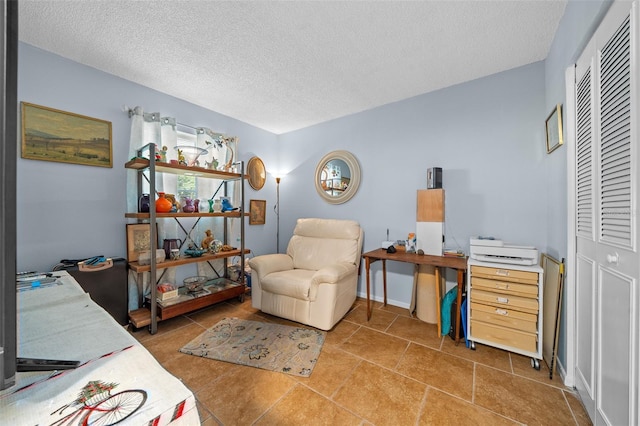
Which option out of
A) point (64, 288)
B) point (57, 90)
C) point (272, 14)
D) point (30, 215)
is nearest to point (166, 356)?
point (64, 288)

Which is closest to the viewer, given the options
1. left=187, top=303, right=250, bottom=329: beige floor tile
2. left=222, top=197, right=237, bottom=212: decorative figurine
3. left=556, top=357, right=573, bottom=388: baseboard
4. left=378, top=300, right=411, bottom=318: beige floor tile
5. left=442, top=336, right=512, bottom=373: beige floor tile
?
left=556, top=357, right=573, bottom=388: baseboard

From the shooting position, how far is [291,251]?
3.23m

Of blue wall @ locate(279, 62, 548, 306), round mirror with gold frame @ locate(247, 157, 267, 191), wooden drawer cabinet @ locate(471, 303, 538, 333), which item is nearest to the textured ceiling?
blue wall @ locate(279, 62, 548, 306)

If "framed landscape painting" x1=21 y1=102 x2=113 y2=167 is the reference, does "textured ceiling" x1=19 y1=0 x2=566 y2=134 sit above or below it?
above

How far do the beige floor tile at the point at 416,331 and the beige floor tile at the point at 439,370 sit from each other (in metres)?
0.13

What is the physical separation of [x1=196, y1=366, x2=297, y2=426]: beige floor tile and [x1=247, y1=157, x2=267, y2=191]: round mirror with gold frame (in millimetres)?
2553

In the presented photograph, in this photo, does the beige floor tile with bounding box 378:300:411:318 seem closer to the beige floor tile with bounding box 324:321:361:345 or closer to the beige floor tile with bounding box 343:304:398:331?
the beige floor tile with bounding box 343:304:398:331

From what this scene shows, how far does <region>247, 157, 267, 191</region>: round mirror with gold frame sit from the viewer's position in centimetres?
369

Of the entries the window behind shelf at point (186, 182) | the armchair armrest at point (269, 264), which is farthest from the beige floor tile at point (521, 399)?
the window behind shelf at point (186, 182)

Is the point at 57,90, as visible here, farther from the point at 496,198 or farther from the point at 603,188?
the point at 496,198

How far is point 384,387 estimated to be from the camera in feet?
5.34

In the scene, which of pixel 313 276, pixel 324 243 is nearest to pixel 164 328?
pixel 313 276

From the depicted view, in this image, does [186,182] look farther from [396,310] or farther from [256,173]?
[396,310]

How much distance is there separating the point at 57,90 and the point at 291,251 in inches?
107
